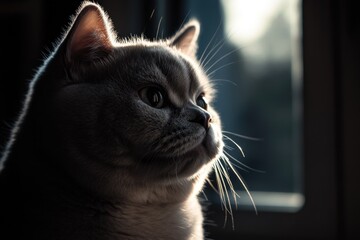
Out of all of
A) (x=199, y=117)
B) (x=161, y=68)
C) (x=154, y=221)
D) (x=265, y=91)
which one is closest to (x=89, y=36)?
(x=161, y=68)

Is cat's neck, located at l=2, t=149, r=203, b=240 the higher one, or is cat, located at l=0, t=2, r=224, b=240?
cat, located at l=0, t=2, r=224, b=240

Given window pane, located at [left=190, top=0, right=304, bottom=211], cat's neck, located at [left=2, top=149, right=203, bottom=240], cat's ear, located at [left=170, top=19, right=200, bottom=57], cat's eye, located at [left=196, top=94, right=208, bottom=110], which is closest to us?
cat's neck, located at [left=2, top=149, right=203, bottom=240]

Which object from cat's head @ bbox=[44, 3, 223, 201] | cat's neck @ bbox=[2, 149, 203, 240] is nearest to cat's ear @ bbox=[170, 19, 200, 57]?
cat's head @ bbox=[44, 3, 223, 201]

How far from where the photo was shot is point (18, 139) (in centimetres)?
88

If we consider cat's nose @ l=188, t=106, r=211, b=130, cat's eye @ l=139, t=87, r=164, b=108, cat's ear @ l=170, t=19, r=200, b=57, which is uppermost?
cat's ear @ l=170, t=19, r=200, b=57

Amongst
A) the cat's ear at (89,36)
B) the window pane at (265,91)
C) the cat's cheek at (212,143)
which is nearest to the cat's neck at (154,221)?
the cat's cheek at (212,143)

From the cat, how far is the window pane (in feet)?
1.60

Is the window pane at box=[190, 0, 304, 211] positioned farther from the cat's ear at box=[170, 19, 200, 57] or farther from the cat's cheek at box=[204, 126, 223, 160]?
the cat's cheek at box=[204, 126, 223, 160]

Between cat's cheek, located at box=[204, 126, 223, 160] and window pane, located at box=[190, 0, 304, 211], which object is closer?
cat's cheek, located at box=[204, 126, 223, 160]

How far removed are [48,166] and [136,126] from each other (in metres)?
0.17

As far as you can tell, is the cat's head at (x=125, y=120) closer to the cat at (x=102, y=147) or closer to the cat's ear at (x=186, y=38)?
the cat at (x=102, y=147)

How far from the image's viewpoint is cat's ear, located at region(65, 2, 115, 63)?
0.82 metres

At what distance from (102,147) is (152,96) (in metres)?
0.13

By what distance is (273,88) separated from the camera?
1360 mm
